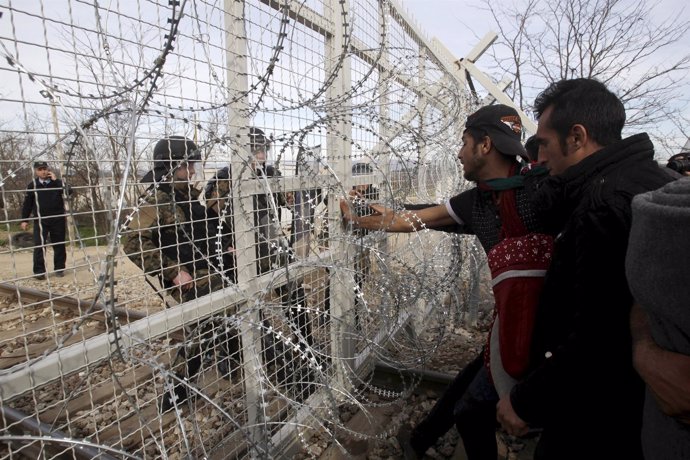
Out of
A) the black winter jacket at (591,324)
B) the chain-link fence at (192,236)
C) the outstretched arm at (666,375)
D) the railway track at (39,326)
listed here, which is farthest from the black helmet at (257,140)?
the railway track at (39,326)

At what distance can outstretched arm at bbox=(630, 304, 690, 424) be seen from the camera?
38.2 inches

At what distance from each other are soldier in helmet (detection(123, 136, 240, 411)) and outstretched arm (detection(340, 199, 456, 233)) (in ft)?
3.09

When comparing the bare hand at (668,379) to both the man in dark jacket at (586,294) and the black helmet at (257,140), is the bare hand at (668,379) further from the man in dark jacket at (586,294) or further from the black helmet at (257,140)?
the black helmet at (257,140)

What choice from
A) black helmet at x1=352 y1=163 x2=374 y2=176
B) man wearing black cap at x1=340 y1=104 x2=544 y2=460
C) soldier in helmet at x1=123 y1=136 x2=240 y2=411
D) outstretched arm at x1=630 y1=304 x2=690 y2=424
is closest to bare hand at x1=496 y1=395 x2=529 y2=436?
man wearing black cap at x1=340 y1=104 x2=544 y2=460

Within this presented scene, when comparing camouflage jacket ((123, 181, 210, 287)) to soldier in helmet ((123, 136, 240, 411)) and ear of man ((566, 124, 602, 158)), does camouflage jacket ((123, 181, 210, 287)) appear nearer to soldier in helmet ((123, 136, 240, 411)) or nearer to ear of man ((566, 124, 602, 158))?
soldier in helmet ((123, 136, 240, 411))

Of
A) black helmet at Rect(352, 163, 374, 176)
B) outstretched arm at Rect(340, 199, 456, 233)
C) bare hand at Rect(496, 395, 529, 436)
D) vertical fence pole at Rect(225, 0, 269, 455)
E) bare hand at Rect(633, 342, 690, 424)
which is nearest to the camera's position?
bare hand at Rect(633, 342, 690, 424)

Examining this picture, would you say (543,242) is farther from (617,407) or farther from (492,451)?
(492,451)

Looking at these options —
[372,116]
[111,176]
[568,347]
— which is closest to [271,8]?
[372,116]

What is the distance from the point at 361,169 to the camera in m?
3.55

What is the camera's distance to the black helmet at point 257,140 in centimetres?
208

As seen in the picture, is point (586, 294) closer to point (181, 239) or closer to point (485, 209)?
point (485, 209)

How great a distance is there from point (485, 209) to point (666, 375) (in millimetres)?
1388

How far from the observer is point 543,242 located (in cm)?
179

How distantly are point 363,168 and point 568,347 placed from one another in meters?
2.43
